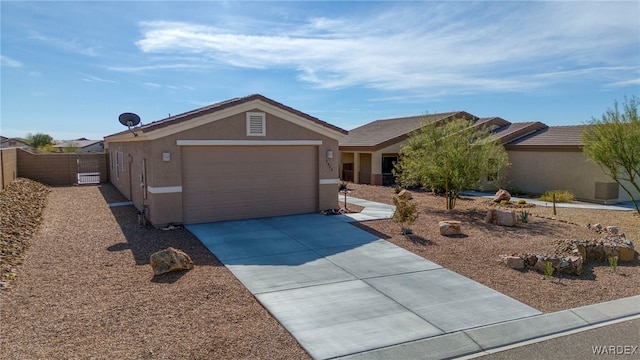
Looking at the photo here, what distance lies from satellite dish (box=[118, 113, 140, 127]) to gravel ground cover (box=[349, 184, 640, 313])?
843 cm

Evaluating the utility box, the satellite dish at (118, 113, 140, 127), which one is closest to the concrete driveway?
the satellite dish at (118, 113, 140, 127)

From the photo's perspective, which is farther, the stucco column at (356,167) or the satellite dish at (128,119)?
the stucco column at (356,167)

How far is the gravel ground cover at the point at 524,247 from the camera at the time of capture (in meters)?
7.96

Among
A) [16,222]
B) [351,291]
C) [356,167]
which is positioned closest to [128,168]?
[16,222]

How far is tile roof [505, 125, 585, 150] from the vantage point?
22.6m

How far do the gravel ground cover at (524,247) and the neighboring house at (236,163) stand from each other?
2.98m

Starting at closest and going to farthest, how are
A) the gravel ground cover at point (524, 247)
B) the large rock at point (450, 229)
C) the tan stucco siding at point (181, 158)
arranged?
the gravel ground cover at point (524, 247) < the large rock at point (450, 229) < the tan stucco siding at point (181, 158)

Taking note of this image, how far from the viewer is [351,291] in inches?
313

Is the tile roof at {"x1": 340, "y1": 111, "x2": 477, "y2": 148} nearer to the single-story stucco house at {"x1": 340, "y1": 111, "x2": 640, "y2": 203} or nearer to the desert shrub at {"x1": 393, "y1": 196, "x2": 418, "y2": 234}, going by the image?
the single-story stucco house at {"x1": 340, "y1": 111, "x2": 640, "y2": 203}

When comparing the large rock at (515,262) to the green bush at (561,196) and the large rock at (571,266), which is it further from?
the green bush at (561,196)

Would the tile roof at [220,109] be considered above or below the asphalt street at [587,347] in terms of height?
above

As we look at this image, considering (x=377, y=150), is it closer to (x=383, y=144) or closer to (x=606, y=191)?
(x=383, y=144)

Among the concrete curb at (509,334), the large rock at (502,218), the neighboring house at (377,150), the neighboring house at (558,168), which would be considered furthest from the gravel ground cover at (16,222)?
the neighboring house at (558,168)

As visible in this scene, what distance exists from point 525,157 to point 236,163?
59.2 ft
